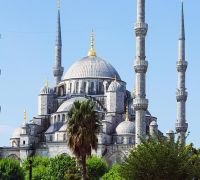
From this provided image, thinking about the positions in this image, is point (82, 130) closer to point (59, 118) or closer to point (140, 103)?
point (140, 103)

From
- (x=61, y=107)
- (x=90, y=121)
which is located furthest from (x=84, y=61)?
(x=90, y=121)

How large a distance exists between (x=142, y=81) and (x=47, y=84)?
26779 millimetres

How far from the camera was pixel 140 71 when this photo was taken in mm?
70625

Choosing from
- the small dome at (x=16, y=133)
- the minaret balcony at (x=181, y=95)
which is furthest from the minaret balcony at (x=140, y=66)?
the small dome at (x=16, y=133)

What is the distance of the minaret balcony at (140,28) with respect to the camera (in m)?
70.8

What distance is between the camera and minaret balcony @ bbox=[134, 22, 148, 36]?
2785 inches

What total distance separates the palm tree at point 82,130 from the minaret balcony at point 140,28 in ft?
90.1

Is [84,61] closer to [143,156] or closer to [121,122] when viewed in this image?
[121,122]

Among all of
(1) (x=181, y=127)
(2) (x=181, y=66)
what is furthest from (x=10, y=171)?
(2) (x=181, y=66)

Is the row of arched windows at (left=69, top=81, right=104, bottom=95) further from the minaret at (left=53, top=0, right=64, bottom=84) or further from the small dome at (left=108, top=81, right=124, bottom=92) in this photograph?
the small dome at (left=108, top=81, right=124, bottom=92)

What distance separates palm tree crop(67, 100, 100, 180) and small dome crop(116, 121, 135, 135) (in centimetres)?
4115

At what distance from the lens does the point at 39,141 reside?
91.2 metres

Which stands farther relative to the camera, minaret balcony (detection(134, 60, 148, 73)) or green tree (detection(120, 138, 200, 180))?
minaret balcony (detection(134, 60, 148, 73))

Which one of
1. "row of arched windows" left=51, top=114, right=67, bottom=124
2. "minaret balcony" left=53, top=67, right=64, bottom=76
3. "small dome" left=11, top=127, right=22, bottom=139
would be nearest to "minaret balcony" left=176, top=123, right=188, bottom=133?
"row of arched windows" left=51, top=114, right=67, bottom=124
